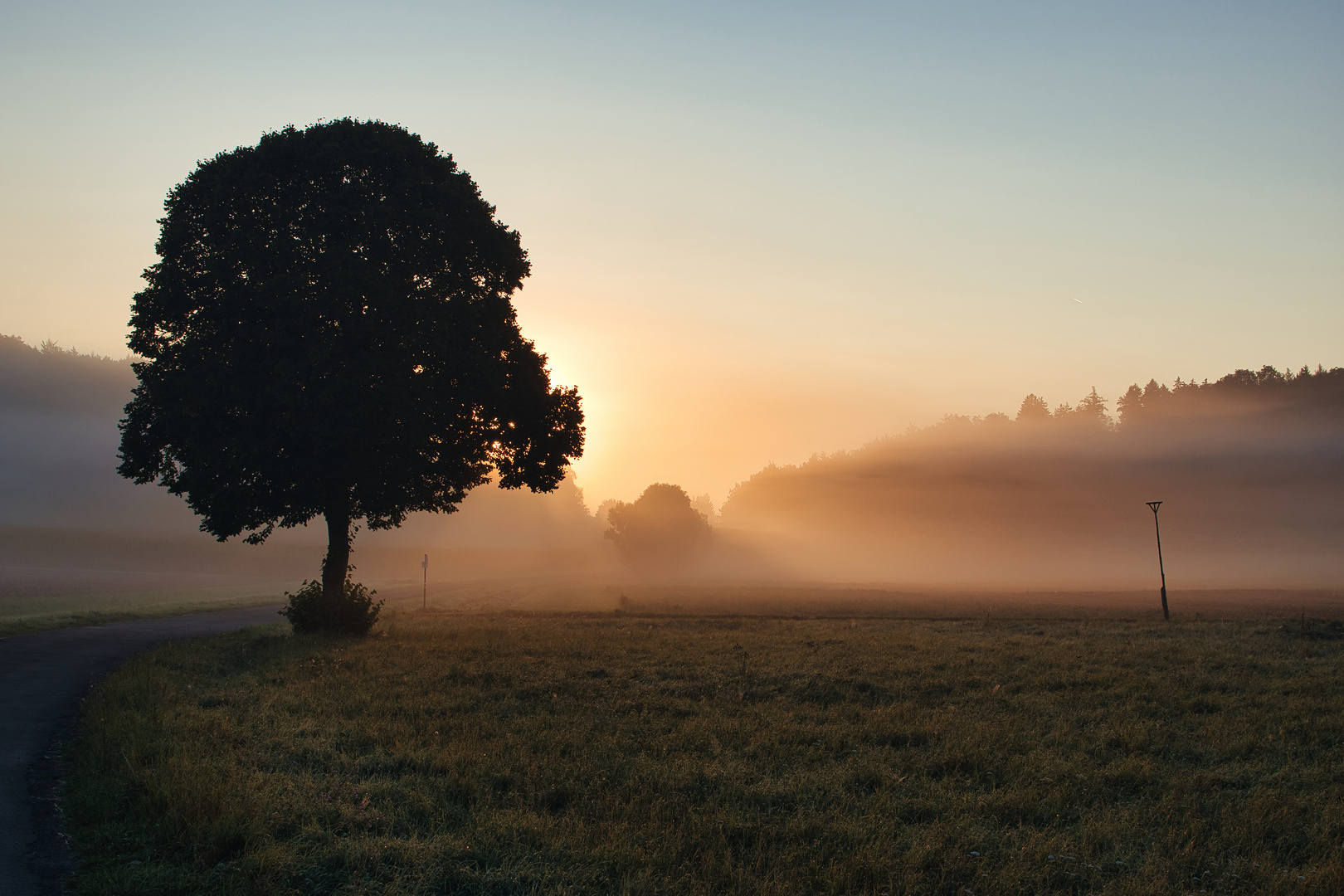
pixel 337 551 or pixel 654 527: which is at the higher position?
pixel 654 527

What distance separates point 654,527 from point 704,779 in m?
144

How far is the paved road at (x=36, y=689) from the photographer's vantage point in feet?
25.6

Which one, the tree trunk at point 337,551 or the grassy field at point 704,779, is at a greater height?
the tree trunk at point 337,551

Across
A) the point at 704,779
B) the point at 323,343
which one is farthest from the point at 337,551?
the point at 704,779

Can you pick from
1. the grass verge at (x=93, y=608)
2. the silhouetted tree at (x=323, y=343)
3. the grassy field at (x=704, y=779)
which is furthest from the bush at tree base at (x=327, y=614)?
the grass verge at (x=93, y=608)

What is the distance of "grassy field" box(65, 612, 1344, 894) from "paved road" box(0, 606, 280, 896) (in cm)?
56

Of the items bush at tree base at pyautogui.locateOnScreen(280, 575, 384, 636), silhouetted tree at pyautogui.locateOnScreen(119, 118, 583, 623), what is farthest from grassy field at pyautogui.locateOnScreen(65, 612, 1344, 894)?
silhouetted tree at pyautogui.locateOnScreen(119, 118, 583, 623)

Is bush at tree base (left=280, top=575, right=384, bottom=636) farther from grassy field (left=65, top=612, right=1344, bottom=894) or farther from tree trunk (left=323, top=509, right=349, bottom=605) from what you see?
grassy field (left=65, top=612, right=1344, bottom=894)

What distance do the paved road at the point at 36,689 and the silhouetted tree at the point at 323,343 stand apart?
5.69 metres

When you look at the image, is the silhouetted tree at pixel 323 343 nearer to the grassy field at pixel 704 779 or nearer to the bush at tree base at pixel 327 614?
the bush at tree base at pixel 327 614

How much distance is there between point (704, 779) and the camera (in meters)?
10.8

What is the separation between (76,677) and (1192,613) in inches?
2264

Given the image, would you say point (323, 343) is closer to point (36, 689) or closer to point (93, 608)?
point (36, 689)

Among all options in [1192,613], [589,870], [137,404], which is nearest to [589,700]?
[589,870]
